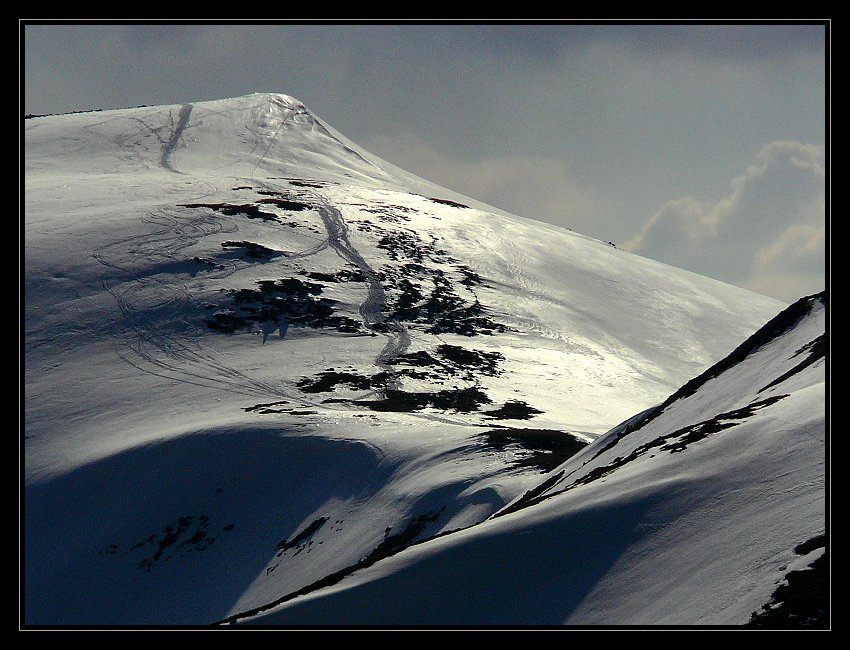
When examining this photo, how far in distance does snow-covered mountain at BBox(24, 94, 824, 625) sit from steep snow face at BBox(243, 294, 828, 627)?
63 millimetres

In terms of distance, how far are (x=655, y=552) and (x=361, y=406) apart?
132 ft

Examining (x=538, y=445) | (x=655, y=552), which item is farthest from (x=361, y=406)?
(x=655, y=552)

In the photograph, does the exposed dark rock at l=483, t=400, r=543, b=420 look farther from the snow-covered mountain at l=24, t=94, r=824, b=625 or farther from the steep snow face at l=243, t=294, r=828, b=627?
the steep snow face at l=243, t=294, r=828, b=627

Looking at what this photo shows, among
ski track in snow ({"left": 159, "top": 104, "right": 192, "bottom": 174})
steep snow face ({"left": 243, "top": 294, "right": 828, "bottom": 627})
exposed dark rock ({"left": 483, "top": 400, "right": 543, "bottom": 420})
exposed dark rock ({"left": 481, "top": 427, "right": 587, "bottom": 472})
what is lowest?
exposed dark rock ({"left": 483, "top": 400, "right": 543, "bottom": 420})

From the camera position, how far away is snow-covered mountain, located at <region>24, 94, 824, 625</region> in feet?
60.2

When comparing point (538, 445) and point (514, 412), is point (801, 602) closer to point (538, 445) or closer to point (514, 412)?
point (538, 445)

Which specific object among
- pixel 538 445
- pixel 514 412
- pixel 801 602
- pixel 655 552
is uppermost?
pixel 801 602

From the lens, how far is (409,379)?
67375 mm

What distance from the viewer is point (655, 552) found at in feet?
57.8

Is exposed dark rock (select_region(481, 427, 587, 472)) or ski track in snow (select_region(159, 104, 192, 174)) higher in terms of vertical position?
ski track in snow (select_region(159, 104, 192, 174))

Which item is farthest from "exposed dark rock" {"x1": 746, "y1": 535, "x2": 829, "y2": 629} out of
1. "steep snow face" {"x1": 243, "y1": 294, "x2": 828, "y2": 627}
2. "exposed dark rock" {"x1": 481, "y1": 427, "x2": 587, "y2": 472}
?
"exposed dark rock" {"x1": 481, "y1": 427, "x2": 587, "y2": 472}

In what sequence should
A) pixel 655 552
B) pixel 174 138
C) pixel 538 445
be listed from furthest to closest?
pixel 174 138, pixel 538 445, pixel 655 552

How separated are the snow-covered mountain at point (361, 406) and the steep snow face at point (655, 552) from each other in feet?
0.21

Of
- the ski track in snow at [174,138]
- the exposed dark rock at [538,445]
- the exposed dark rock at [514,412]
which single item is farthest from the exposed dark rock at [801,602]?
the ski track in snow at [174,138]
